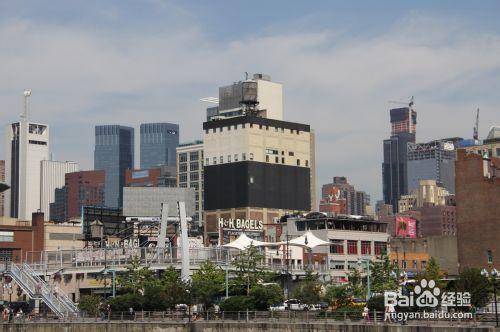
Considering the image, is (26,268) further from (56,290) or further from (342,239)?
(342,239)

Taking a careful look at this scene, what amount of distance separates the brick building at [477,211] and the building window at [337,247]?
2561cm

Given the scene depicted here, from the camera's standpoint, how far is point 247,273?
117 meters

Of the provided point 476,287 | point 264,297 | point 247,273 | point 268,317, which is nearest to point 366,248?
point 247,273

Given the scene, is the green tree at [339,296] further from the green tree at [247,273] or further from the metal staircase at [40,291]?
the metal staircase at [40,291]

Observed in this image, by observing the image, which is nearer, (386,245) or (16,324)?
(16,324)

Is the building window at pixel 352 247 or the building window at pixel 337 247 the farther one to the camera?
the building window at pixel 352 247

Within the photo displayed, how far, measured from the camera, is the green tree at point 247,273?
114 m

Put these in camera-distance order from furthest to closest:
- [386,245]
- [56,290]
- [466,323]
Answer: [386,245] < [56,290] < [466,323]

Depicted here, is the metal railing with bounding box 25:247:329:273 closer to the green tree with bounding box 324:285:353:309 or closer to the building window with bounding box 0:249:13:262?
the green tree with bounding box 324:285:353:309

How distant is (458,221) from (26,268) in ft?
232

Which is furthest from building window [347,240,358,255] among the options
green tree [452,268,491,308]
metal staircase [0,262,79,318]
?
green tree [452,268,491,308]

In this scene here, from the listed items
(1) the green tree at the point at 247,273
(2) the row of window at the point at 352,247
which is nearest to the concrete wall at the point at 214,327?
(1) the green tree at the point at 247,273

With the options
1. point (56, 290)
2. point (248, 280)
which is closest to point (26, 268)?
point (56, 290)

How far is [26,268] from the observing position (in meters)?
117
